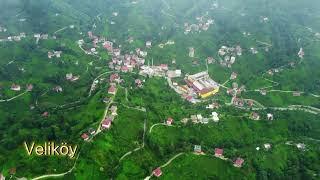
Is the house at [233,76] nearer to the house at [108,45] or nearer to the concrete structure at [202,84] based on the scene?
the concrete structure at [202,84]

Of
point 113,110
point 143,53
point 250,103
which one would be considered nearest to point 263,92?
point 250,103

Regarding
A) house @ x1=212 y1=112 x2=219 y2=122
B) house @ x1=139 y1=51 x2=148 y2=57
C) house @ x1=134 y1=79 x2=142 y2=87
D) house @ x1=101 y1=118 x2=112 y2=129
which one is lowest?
house @ x1=139 y1=51 x2=148 y2=57

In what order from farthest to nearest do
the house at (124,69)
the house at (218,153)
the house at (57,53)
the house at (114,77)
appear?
the house at (57,53) < the house at (124,69) < the house at (114,77) < the house at (218,153)

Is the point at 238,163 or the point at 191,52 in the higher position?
the point at 191,52

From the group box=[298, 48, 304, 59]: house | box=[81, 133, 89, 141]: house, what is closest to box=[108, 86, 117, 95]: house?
box=[81, 133, 89, 141]: house

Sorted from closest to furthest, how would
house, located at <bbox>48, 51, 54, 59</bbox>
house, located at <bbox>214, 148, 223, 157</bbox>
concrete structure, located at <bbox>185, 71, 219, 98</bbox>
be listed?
house, located at <bbox>214, 148, 223, 157</bbox>, concrete structure, located at <bbox>185, 71, 219, 98</bbox>, house, located at <bbox>48, 51, 54, 59</bbox>

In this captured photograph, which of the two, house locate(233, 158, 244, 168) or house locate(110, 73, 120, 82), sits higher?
house locate(110, 73, 120, 82)

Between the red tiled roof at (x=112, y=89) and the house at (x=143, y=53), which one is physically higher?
the red tiled roof at (x=112, y=89)

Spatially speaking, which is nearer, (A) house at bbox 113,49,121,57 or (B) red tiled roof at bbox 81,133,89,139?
(B) red tiled roof at bbox 81,133,89,139

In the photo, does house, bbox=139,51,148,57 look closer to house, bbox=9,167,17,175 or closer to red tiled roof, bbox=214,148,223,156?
red tiled roof, bbox=214,148,223,156

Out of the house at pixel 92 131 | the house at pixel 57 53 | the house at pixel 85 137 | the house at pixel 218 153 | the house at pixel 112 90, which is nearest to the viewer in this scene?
the house at pixel 85 137

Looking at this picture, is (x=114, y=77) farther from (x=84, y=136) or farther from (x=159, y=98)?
(x=84, y=136)

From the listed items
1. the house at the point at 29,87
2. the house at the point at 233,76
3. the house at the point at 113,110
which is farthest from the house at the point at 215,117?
the house at the point at 29,87

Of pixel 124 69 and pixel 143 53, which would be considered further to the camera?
pixel 143 53
